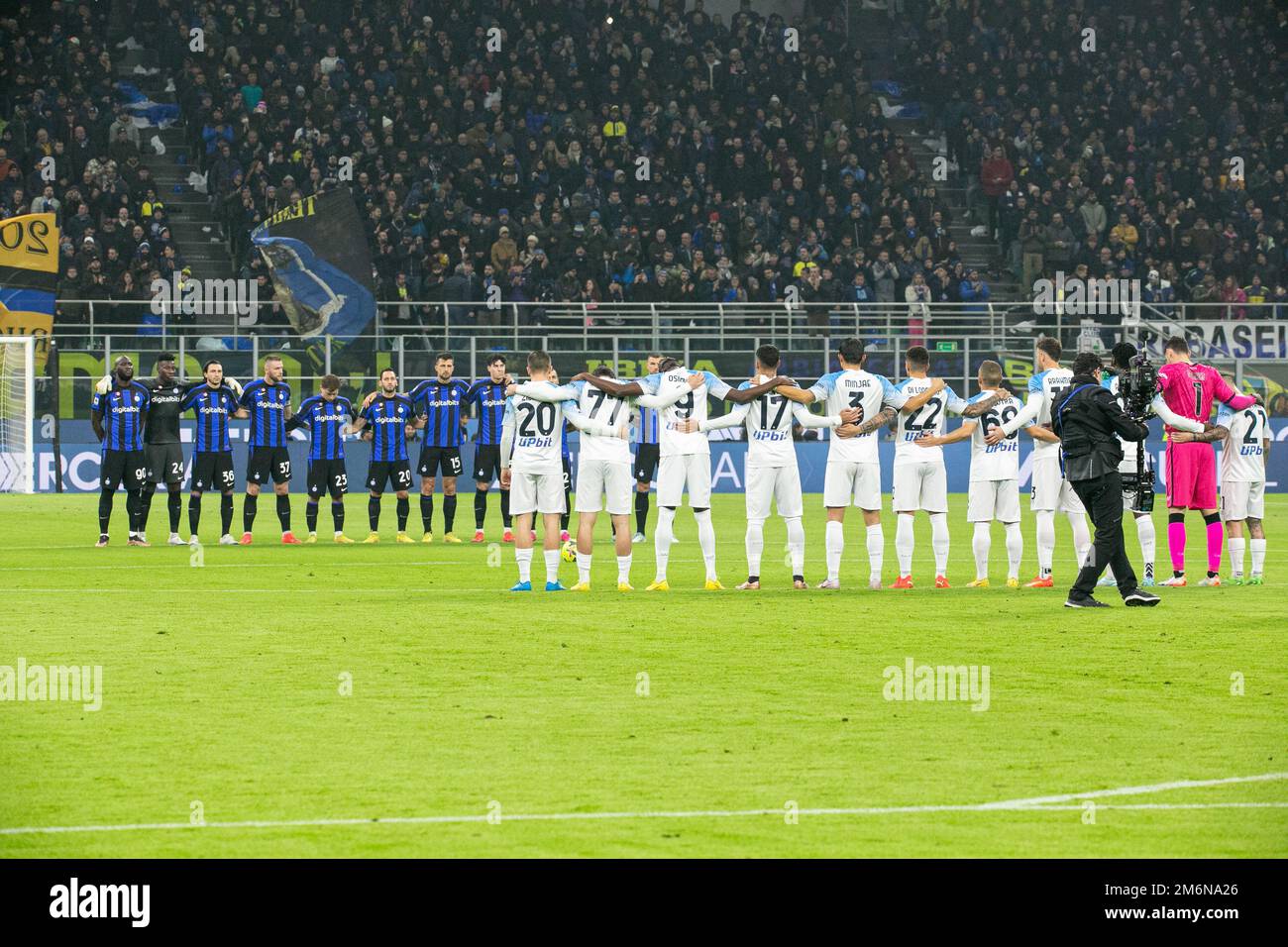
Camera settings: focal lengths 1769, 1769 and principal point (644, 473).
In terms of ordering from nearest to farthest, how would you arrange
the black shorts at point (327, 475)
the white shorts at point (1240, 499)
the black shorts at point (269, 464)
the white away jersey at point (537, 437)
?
the white away jersey at point (537, 437)
the white shorts at point (1240, 499)
the black shorts at point (269, 464)
the black shorts at point (327, 475)

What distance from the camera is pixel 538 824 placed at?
7.40 meters

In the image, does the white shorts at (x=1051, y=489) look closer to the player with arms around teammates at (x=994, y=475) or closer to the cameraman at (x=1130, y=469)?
the player with arms around teammates at (x=994, y=475)

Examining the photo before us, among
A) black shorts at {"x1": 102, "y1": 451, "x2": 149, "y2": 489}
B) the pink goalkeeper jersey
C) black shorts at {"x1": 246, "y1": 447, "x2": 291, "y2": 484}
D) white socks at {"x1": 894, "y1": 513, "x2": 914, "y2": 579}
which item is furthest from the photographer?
black shorts at {"x1": 246, "y1": 447, "x2": 291, "y2": 484}

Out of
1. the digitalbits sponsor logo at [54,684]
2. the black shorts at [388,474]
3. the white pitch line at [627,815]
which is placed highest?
the black shorts at [388,474]

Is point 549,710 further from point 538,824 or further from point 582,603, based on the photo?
point 582,603

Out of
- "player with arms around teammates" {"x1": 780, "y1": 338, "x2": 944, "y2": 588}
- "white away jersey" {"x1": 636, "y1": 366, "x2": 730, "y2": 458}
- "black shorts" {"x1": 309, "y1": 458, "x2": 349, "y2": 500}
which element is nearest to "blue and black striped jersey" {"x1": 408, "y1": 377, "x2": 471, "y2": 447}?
"black shorts" {"x1": 309, "y1": 458, "x2": 349, "y2": 500}

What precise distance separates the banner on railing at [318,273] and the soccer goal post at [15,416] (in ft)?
18.8

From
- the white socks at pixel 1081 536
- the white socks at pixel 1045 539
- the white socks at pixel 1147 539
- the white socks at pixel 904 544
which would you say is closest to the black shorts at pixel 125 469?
the white socks at pixel 904 544

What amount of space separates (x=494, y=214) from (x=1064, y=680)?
30.2m

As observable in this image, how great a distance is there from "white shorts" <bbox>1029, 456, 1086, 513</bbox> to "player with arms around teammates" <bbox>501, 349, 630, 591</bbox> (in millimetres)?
4084

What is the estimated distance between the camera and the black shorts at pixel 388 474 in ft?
81.3

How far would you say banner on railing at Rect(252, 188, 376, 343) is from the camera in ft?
116

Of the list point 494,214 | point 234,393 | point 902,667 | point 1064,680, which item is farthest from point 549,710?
point 494,214

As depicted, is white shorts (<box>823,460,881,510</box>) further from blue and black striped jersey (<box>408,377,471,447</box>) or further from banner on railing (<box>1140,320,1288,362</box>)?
banner on railing (<box>1140,320,1288,362</box>)
